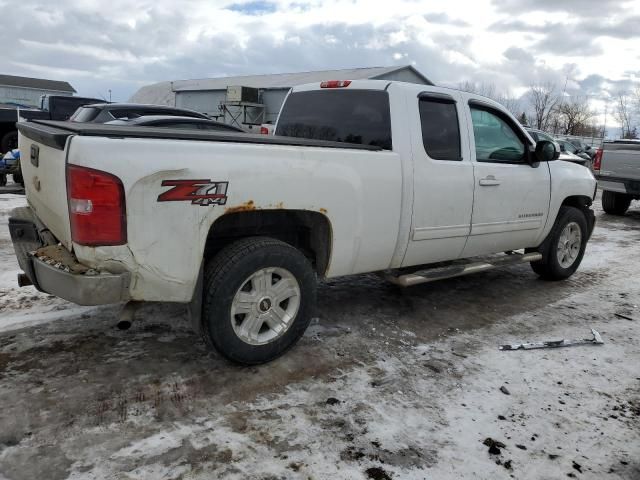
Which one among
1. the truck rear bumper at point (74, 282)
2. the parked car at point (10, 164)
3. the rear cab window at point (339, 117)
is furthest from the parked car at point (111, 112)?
the truck rear bumper at point (74, 282)

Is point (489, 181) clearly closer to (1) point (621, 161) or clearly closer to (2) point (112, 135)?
(2) point (112, 135)

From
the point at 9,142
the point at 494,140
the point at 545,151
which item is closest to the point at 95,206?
the point at 494,140

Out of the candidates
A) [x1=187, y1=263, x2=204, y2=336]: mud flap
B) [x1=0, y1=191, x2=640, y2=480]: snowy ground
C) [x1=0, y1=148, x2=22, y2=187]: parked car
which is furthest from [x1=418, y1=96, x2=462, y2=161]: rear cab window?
[x1=0, y1=148, x2=22, y2=187]: parked car

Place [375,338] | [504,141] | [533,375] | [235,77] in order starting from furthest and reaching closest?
[235,77] < [504,141] < [375,338] < [533,375]

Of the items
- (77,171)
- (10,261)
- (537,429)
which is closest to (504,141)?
(537,429)

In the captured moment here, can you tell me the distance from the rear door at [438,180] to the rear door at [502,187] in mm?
143

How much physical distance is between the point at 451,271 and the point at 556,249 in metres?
1.88

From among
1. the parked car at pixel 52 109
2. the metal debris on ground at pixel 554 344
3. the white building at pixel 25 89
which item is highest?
the white building at pixel 25 89

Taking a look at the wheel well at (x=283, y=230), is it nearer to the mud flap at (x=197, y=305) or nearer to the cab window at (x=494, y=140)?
the mud flap at (x=197, y=305)

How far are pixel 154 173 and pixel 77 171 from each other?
37 centimetres

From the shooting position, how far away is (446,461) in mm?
2605

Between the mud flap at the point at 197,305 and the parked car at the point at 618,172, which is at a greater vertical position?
the parked car at the point at 618,172

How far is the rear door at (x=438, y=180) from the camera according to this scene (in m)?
4.09

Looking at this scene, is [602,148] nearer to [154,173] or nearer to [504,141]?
[504,141]
